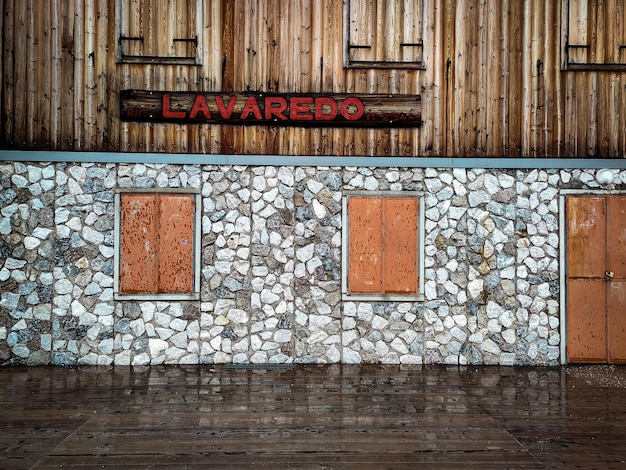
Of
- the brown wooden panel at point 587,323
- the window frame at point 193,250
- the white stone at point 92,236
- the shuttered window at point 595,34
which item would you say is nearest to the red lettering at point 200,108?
the window frame at point 193,250

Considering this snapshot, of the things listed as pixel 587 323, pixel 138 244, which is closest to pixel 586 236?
pixel 587 323

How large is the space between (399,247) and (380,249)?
293 millimetres

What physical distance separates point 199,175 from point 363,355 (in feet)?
12.0

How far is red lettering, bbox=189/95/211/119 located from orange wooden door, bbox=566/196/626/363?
5.69 metres

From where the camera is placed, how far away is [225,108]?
7.87m

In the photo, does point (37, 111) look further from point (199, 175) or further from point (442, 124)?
point (442, 124)

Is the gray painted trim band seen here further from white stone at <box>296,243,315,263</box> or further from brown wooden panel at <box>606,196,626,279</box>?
white stone at <box>296,243,315,263</box>

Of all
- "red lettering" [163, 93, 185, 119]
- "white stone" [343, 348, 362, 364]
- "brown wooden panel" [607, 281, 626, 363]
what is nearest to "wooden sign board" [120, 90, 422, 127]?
"red lettering" [163, 93, 185, 119]

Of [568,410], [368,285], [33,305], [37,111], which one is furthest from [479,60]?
[33,305]

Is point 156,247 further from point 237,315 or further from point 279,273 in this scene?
point 279,273

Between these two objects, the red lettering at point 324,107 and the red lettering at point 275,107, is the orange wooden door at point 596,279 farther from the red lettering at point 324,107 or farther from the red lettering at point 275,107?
the red lettering at point 275,107

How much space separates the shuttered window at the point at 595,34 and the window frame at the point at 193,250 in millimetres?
6090

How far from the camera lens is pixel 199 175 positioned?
7840mm

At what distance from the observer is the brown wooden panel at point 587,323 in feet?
26.0
